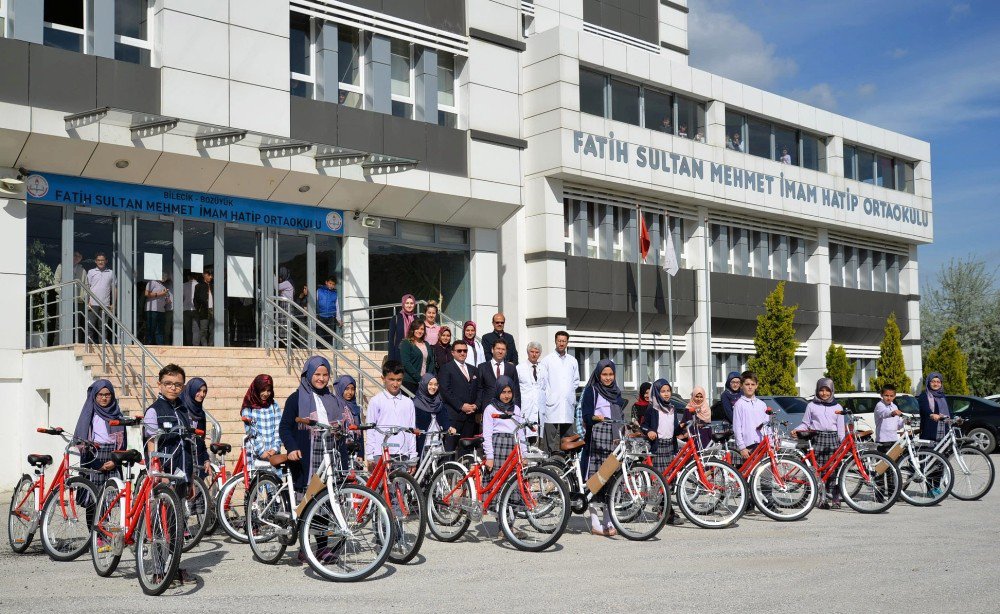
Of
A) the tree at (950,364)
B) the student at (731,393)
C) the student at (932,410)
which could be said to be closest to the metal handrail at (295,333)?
the student at (731,393)

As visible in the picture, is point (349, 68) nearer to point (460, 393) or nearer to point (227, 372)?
point (227, 372)

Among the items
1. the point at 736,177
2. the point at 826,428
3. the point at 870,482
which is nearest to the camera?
the point at 870,482

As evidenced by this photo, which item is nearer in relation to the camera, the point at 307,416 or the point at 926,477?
the point at 307,416

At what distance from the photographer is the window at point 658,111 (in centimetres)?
2777

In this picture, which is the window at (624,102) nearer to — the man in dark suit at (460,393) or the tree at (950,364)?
the man in dark suit at (460,393)

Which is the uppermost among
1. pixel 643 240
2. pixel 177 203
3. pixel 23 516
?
pixel 643 240

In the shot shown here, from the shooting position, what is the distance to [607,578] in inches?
334

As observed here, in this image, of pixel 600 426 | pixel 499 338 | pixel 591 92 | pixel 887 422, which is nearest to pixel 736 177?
pixel 591 92

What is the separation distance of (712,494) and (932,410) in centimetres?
540

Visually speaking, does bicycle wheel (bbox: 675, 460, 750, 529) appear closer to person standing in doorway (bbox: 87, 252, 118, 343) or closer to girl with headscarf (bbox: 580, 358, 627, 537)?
girl with headscarf (bbox: 580, 358, 627, 537)

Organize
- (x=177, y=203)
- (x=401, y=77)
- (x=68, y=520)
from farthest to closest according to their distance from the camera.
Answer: (x=401, y=77) → (x=177, y=203) → (x=68, y=520)

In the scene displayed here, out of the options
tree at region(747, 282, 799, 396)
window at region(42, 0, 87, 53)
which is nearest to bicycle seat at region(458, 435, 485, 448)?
window at region(42, 0, 87, 53)

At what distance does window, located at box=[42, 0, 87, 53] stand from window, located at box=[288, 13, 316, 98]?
12.9 feet

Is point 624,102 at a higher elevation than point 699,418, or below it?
higher
